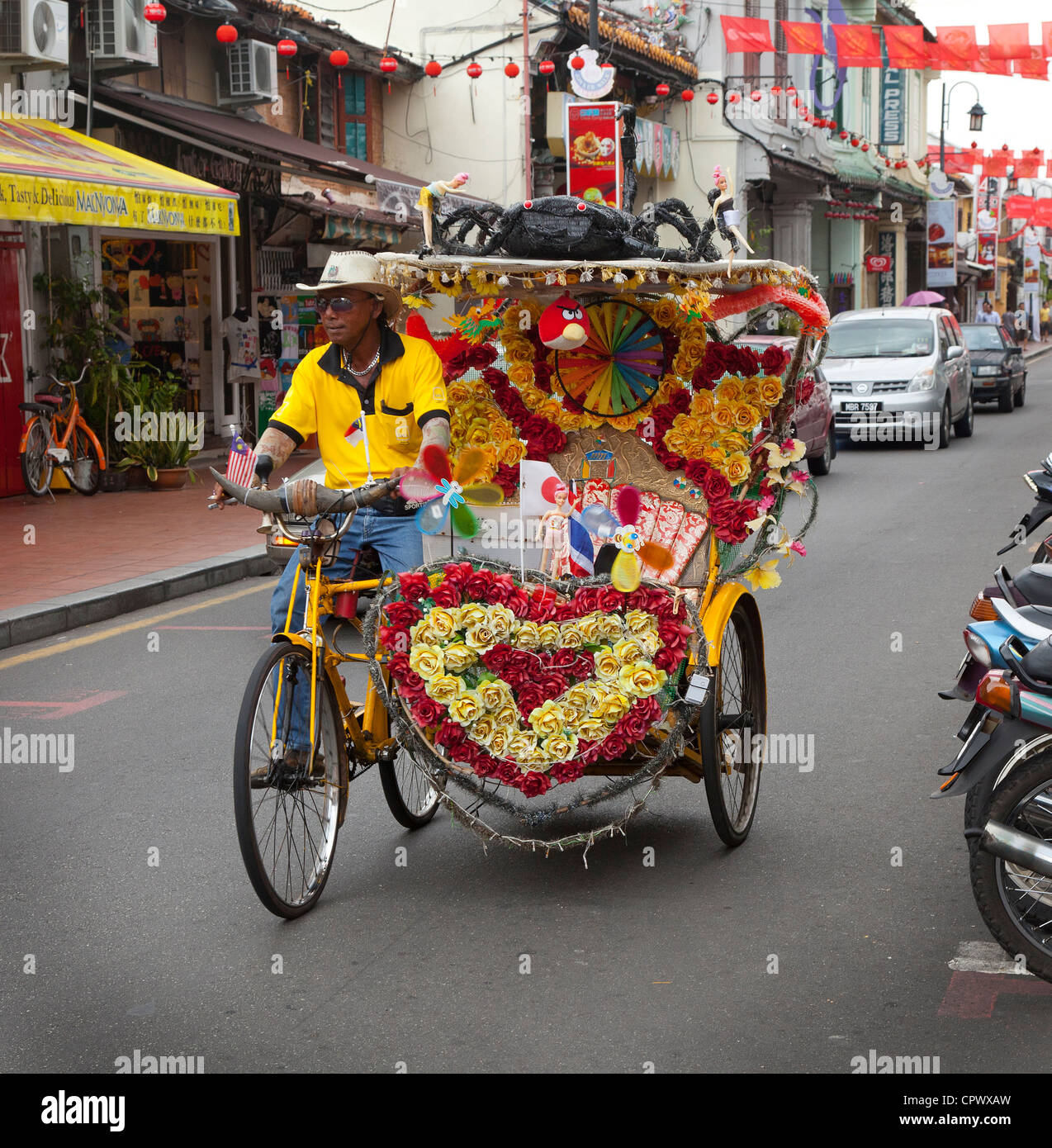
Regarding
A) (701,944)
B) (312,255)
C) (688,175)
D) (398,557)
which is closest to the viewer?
(701,944)

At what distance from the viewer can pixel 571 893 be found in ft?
15.6

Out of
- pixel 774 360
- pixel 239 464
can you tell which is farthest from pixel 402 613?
pixel 774 360

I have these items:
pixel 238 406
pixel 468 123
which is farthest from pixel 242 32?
pixel 468 123

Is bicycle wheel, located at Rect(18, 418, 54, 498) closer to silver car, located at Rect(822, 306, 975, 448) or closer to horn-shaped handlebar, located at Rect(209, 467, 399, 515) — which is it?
silver car, located at Rect(822, 306, 975, 448)

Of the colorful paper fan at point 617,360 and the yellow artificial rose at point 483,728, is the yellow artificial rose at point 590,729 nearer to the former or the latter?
the yellow artificial rose at point 483,728

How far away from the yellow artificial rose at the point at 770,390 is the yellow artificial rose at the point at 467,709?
1.61 meters

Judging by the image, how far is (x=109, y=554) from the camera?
11.3 meters

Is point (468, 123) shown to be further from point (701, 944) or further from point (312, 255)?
point (701, 944)

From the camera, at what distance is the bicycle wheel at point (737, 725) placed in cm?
496

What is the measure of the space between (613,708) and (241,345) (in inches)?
580

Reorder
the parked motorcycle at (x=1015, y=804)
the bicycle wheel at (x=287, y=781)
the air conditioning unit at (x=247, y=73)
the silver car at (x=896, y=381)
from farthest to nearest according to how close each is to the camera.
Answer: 1. the silver car at (x=896, y=381)
2. the air conditioning unit at (x=247, y=73)
3. the bicycle wheel at (x=287, y=781)
4. the parked motorcycle at (x=1015, y=804)

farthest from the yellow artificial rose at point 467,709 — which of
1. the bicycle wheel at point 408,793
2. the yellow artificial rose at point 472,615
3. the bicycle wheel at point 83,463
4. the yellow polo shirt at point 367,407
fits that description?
the bicycle wheel at point 83,463

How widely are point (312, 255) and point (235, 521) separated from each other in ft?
25.5

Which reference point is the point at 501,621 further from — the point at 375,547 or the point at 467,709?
the point at 375,547
